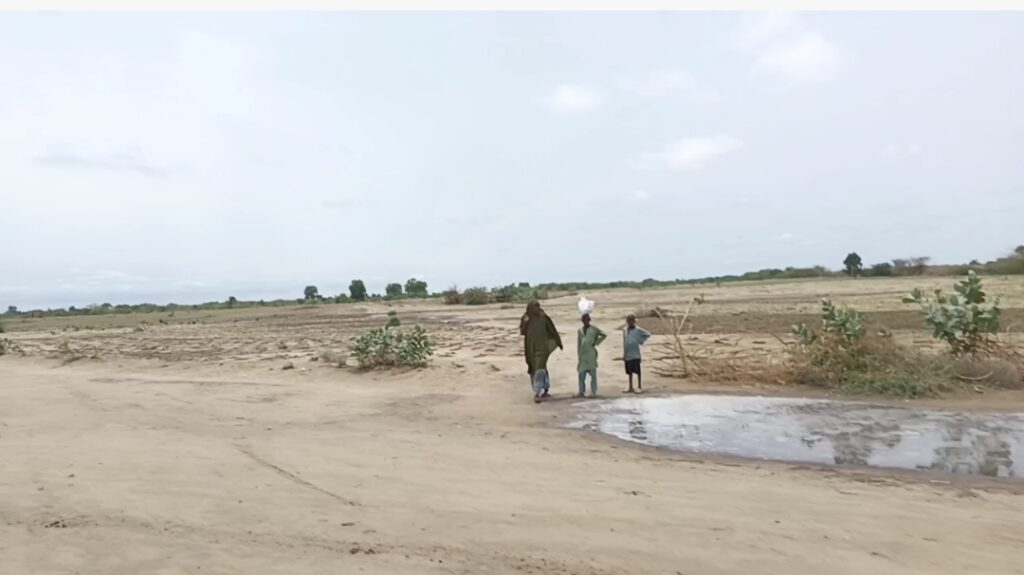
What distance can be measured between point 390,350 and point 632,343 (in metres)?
6.54

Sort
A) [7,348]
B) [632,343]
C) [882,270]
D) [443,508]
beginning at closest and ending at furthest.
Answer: [443,508]
[632,343]
[7,348]
[882,270]

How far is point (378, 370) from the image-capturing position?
17.3 metres

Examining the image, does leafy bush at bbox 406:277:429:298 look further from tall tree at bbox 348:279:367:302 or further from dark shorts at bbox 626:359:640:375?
dark shorts at bbox 626:359:640:375

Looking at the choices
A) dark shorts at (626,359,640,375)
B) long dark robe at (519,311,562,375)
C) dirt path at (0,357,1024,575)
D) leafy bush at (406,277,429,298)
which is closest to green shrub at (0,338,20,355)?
dirt path at (0,357,1024,575)

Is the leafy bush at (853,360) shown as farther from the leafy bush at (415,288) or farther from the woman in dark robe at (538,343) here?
the leafy bush at (415,288)

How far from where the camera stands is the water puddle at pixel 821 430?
8359 mm

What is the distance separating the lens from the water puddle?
8.36 meters

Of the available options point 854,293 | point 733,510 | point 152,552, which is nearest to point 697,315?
point 854,293

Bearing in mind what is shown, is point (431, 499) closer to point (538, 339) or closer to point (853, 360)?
point (538, 339)

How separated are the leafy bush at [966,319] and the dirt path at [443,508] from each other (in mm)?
8492

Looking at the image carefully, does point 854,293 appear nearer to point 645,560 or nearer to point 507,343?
point 507,343

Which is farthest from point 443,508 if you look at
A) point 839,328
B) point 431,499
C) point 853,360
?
point 839,328

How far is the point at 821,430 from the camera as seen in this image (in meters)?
10.1

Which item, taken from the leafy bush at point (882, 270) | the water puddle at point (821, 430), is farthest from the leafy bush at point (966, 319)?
the leafy bush at point (882, 270)
